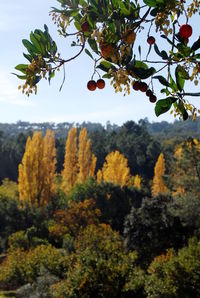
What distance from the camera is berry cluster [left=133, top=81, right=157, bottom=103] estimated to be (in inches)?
70.7

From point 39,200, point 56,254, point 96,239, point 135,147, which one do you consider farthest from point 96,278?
point 135,147

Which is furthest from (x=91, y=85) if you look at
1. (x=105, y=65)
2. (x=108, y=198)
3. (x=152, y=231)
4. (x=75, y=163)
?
(x=75, y=163)

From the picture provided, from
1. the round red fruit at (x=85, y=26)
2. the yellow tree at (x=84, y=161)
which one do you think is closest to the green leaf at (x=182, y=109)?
the round red fruit at (x=85, y=26)

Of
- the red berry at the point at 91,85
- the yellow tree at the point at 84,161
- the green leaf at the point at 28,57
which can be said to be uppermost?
the green leaf at the point at 28,57

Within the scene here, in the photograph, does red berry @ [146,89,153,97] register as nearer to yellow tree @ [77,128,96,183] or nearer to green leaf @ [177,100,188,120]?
green leaf @ [177,100,188,120]

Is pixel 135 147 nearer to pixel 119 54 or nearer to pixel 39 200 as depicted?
pixel 39 200

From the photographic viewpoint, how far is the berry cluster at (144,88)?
5.89ft

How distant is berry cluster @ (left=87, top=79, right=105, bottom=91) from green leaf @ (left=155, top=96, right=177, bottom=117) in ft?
0.92

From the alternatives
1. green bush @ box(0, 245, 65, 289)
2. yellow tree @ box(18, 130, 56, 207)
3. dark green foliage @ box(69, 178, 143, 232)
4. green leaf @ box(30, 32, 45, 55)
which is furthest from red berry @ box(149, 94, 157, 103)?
yellow tree @ box(18, 130, 56, 207)

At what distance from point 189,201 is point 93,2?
1914 centimetres

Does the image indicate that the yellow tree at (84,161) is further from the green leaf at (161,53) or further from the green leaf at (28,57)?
the green leaf at (161,53)

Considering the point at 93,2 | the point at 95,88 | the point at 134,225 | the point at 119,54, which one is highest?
the point at 93,2

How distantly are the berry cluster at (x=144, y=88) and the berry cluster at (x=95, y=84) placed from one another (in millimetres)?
161

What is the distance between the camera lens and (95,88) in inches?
70.2
